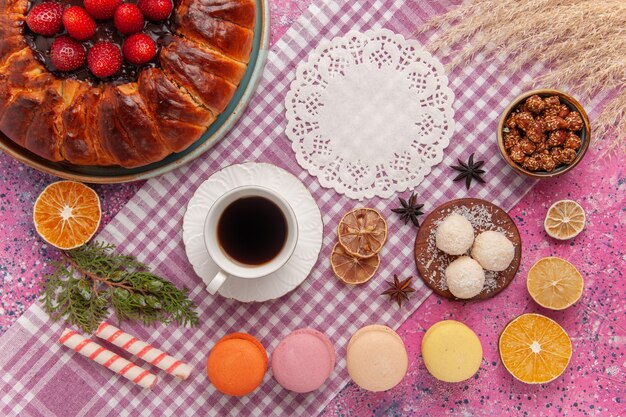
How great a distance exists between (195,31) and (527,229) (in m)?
1.17

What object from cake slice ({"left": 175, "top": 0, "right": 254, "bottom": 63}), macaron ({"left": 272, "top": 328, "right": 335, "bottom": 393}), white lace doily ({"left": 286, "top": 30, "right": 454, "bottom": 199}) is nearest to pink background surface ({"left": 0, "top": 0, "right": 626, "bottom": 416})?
macaron ({"left": 272, "top": 328, "right": 335, "bottom": 393})

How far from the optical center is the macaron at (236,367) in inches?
72.2

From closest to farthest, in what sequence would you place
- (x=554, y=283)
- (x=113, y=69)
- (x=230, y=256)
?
(x=113, y=69), (x=230, y=256), (x=554, y=283)

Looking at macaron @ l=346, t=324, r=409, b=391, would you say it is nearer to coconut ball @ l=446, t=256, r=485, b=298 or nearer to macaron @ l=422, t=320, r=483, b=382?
macaron @ l=422, t=320, r=483, b=382

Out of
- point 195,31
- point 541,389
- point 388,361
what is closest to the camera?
point 195,31

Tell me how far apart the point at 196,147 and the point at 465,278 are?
2.90ft

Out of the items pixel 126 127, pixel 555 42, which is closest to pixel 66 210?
pixel 126 127

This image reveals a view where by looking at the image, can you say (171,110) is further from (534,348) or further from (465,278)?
(534,348)

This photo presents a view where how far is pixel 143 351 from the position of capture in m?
1.91

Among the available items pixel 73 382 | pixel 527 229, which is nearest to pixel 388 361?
pixel 527 229

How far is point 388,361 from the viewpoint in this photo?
186 centimetres

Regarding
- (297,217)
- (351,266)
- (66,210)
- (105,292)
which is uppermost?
(66,210)

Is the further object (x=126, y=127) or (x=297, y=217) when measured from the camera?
(x=297, y=217)

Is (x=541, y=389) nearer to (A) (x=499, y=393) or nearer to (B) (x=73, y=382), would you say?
(A) (x=499, y=393)
